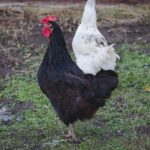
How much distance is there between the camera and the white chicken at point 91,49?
628 cm

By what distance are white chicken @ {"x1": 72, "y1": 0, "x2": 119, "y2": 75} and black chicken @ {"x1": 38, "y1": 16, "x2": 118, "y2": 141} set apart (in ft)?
0.59

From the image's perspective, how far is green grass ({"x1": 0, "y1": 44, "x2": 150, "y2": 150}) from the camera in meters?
6.10

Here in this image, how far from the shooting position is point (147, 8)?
37.0 feet

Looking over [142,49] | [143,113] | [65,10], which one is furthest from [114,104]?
[65,10]

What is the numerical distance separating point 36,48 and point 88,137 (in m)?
3.84

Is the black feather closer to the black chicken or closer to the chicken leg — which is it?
the black chicken

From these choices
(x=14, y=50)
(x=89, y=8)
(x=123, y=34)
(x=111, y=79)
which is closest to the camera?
(x=111, y=79)

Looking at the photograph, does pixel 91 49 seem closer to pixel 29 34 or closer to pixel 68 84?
pixel 68 84

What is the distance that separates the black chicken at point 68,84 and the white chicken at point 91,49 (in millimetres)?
179

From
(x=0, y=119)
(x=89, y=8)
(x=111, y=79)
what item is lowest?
(x=0, y=119)

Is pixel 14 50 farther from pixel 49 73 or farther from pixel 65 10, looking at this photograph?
pixel 49 73

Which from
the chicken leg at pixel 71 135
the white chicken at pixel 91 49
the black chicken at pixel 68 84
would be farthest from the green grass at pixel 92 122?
the white chicken at pixel 91 49

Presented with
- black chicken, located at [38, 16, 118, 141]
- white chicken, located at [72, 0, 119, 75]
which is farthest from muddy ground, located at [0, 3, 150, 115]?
black chicken, located at [38, 16, 118, 141]

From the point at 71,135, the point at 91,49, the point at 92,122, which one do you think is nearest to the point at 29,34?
the point at 91,49
